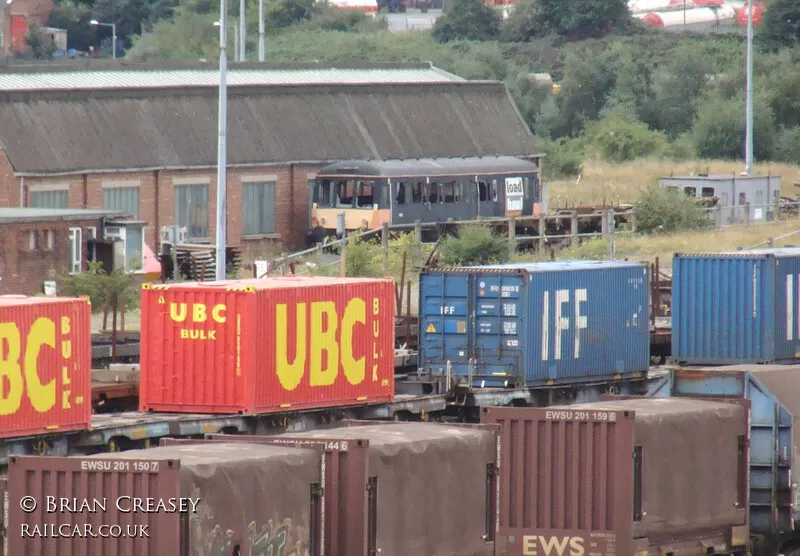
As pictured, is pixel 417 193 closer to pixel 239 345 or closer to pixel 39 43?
pixel 239 345

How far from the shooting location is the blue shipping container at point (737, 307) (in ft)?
107

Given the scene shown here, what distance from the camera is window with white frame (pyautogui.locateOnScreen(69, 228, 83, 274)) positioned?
46.2 m

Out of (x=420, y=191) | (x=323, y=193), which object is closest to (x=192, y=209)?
(x=323, y=193)

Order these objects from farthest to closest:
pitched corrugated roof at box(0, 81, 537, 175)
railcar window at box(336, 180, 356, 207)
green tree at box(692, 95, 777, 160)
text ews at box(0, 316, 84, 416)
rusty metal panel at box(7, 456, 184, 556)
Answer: green tree at box(692, 95, 777, 160) → railcar window at box(336, 180, 356, 207) → pitched corrugated roof at box(0, 81, 537, 175) → text ews at box(0, 316, 84, 416) → rusty metal panel at box(7, 456, 184, 556)

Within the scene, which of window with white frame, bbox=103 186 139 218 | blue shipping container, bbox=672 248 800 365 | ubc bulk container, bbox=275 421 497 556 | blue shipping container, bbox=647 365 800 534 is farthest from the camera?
window with white frame, bbox=103 186 139 218

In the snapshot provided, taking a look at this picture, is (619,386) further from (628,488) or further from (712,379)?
(628,488)

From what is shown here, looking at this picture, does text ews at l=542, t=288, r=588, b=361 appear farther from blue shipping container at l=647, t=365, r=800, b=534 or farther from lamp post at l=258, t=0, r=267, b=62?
lamp post at l=258, t=0, r=267, b=62

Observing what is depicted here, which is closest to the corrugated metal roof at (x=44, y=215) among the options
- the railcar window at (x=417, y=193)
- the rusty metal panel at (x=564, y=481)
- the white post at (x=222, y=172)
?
the white post at (x=222, y=172)

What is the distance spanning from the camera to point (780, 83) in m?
92.4

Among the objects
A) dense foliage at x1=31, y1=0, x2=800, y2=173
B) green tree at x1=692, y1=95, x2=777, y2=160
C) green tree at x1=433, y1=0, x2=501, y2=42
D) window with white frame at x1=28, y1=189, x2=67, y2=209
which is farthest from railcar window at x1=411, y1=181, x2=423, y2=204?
green tree at x1=433, y1=0, x2=501, y2=42

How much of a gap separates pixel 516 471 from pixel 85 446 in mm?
8364

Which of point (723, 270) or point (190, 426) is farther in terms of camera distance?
point (723, 270)

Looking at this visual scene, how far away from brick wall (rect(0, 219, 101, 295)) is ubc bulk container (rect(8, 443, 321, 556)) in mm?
29589

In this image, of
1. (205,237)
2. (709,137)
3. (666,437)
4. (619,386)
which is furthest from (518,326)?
(709,137)
